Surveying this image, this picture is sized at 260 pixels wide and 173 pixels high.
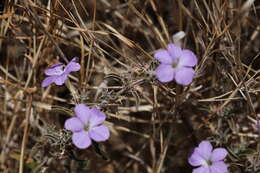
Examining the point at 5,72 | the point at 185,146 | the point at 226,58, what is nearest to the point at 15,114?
the point at 5,72

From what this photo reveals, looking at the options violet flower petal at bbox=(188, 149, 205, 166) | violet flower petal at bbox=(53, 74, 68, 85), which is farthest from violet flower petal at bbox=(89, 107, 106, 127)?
violet flower petal at bbox=(188, 149, 205, 166)

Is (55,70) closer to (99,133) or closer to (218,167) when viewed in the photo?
(99,133)

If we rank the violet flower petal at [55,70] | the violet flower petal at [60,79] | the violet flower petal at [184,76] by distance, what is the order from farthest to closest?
the violet flower petal at [55,70], the violet flower petal at [60,79], the violet flower petal at [184,76]

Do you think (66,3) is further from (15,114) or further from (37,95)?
(15,114)

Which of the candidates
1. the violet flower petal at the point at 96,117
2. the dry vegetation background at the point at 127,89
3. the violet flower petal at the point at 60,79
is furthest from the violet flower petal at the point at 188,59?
the violet flower petal at the point at 60,79

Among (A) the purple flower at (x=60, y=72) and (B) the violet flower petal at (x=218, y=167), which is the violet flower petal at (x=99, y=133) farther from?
(B) the violet flower petal at (x=218, y=167)

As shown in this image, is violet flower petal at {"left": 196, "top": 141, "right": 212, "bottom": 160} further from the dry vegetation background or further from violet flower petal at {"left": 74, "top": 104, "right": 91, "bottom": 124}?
violet flower petal at {"left": 74, "top": 104, "right": 91, "bottom": 124}

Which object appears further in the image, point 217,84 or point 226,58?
point 217,84

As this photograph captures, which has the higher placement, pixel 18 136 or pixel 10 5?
pixel 10 5
